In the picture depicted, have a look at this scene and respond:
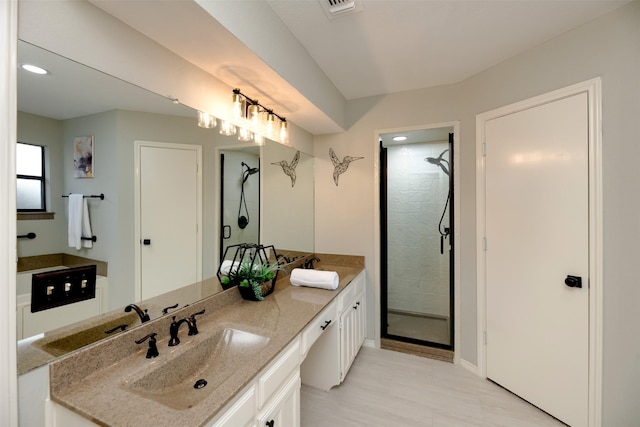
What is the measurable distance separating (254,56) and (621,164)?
7.28 feet

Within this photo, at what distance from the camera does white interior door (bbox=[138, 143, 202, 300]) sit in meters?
1.33

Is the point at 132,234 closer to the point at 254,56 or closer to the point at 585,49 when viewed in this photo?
the point at 254,56

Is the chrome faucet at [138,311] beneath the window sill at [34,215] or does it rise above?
beneath

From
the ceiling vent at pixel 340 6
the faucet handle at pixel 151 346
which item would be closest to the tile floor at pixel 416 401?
the faucet handle at pixel 151 346

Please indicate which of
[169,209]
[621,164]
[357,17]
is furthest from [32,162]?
[621,164]

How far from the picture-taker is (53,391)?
2.93 ft

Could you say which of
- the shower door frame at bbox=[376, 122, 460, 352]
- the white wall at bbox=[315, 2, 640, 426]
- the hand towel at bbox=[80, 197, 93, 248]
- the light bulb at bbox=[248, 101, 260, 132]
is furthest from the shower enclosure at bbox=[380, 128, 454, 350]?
the hand towel at bbox=[80, 197, 93, 248]

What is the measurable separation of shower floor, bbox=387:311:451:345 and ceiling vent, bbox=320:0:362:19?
310 centimetres

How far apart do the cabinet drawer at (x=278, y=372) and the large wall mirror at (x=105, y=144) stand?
2.07 ft

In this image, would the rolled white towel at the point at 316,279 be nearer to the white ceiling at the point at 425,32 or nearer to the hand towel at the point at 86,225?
the hand towel at the point at 86,225

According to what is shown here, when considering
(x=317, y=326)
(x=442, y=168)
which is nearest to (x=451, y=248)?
A: (x=442, y=168)

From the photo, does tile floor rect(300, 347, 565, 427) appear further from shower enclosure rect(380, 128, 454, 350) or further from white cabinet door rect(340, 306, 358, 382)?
shower enclosure rect(380, 128, 454, 350)

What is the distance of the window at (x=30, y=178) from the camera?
87cm

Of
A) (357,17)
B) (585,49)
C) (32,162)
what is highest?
(357,17)
